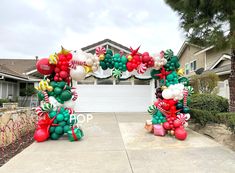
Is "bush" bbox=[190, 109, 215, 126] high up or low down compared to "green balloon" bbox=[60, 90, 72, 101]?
down

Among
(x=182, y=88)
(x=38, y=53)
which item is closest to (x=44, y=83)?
(x=182, y=88)

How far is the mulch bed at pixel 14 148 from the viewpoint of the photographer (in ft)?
16.1

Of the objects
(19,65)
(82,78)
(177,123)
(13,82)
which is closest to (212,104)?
(177,123)

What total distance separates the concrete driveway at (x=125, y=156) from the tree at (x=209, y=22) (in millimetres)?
2562

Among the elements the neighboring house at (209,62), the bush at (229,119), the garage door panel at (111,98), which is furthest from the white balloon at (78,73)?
the garage door panel at (111,98)

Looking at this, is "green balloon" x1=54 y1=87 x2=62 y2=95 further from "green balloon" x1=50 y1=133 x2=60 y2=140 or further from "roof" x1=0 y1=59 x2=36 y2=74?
"roof" x1=0 y1=59 x2=36 y2=74

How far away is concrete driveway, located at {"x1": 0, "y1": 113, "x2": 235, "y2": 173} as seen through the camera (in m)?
4.03

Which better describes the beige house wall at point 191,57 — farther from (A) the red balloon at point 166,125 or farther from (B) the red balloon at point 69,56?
(B) the red balloon at point 69,56

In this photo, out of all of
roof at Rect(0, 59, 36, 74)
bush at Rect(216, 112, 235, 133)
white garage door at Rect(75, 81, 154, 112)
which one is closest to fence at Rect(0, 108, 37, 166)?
bush at Rect(216, 112, 235, 133)

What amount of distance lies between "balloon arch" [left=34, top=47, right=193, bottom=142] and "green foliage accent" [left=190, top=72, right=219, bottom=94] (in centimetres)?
395

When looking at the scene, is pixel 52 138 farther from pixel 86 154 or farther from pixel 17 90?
pixel 17 90

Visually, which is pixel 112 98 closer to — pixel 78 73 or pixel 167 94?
pixel 167 94

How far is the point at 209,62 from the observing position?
56.8ft

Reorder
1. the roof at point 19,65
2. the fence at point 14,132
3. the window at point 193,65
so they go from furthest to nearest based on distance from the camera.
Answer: the roof at point 19,65 → the window at point 193,65 → the fence at point 14,132
